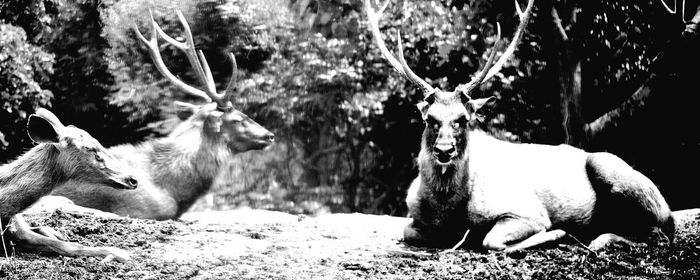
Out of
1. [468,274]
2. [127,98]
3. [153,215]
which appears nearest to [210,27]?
[127,98]

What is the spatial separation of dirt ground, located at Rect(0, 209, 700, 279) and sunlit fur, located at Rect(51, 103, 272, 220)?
57 centimetres

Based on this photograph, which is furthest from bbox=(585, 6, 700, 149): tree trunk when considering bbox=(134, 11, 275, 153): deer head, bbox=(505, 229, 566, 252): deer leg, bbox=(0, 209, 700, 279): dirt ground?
bbox=(134, 11, 275, 153): deer head

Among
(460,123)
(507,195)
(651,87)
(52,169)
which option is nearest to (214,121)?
(52,169)

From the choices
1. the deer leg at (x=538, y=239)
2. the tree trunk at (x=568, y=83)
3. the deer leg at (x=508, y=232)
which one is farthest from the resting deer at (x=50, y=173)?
the tree trunk at (x=568, y=83)

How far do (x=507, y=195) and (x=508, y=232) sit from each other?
354 millimetres

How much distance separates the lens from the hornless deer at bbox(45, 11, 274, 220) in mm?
6430

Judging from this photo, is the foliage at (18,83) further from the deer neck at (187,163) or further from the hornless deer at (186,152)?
the deer neck at (187,163)

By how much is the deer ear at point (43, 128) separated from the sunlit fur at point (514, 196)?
2.18 meters

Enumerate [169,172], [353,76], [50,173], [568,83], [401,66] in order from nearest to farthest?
[50,173] < [401,66] < [169,172] < [568,83] < [353,76]

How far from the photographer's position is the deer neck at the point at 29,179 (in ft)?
14.9

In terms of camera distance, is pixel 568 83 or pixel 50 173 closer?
pixel 50 173

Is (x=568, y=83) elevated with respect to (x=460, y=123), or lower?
elevated

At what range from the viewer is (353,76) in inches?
395

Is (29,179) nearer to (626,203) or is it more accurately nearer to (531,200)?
(531,200)
